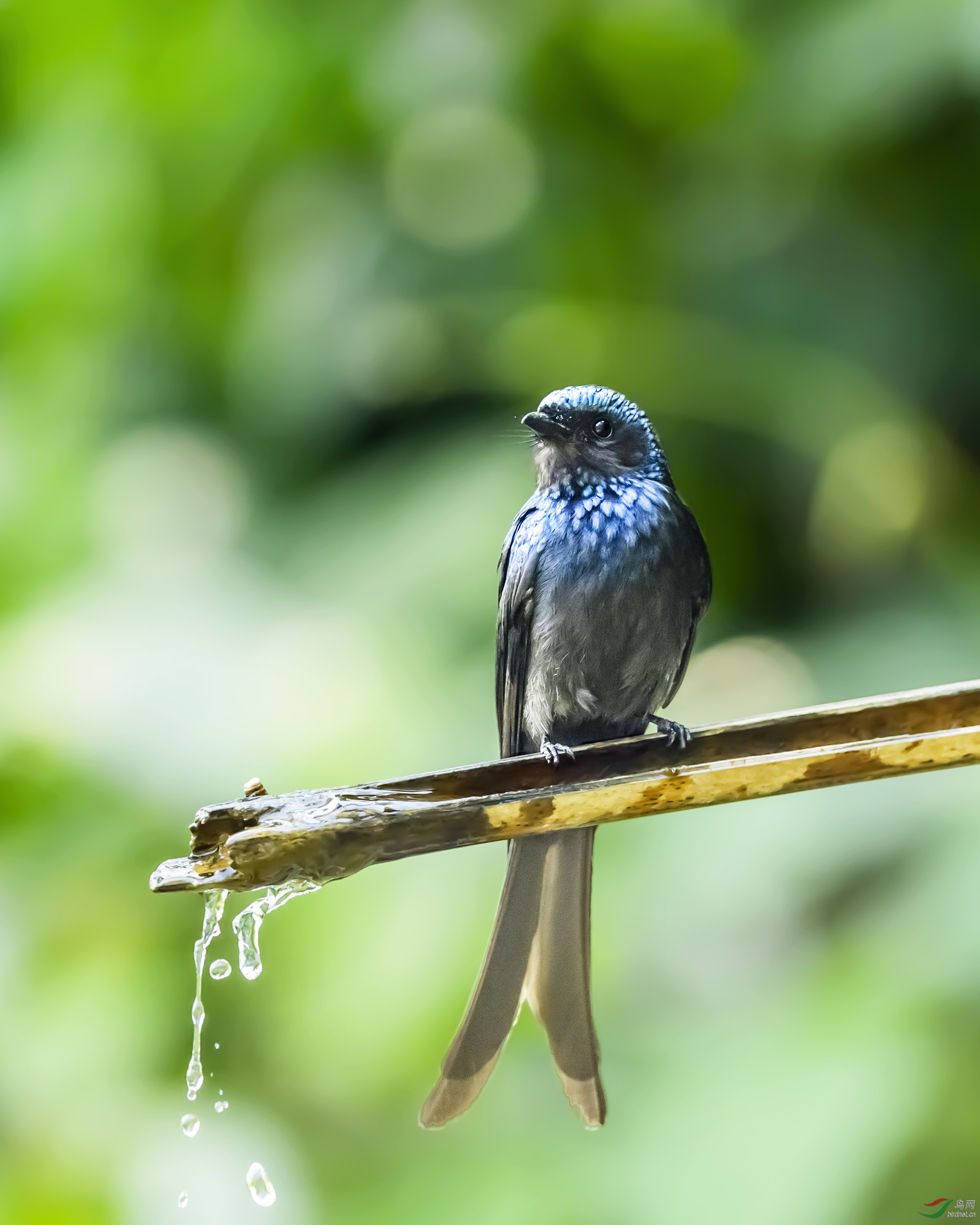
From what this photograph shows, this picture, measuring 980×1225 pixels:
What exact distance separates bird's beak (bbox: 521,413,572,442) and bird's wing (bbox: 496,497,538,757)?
0.65ft

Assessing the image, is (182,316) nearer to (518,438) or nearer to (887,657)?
(887,657)

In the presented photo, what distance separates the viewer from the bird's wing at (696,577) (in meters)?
2.20

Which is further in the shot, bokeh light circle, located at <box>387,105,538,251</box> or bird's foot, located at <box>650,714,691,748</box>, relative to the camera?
bokeh light circle, located at <box>387,105,538,251</box>

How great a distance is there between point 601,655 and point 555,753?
30 cm

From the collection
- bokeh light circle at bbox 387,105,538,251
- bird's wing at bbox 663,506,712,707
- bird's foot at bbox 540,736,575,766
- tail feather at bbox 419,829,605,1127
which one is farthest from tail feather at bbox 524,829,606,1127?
bokeh light circle at bbox 387,105,538,251

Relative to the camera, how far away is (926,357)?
4.68 meters

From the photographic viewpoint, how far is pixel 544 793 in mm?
1805

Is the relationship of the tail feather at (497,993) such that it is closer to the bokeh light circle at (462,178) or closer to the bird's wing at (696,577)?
the bird's wing at (696,577)

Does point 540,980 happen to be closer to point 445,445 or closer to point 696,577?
point 696,577

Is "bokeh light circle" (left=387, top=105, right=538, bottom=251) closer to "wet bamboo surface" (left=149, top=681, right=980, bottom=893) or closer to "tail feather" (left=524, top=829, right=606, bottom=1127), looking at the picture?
"tail feather" (left=524, top=829, right=606, bottom=1127)

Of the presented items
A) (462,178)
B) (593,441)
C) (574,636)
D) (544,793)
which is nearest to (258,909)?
(544,793)

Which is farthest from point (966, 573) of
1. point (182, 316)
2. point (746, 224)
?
point (182, 316)

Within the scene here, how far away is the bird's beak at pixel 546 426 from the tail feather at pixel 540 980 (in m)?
0.71

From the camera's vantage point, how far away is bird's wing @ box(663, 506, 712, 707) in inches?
86.4
